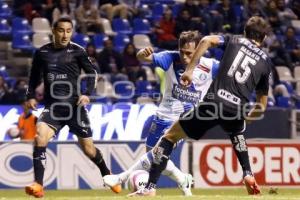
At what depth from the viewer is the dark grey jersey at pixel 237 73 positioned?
994 cm

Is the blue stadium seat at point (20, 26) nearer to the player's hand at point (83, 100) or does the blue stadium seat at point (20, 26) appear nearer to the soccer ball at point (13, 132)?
the soccer ball at point (13, 132)

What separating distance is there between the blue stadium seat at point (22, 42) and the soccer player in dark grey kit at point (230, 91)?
10514mm

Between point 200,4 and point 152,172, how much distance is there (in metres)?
12.6

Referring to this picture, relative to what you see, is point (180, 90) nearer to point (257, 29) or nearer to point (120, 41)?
point (257, 29)

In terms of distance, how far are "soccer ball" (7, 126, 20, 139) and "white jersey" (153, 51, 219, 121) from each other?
5976mm

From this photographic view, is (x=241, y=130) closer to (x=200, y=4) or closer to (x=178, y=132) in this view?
(x=178, y=132)

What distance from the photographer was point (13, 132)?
17281mm

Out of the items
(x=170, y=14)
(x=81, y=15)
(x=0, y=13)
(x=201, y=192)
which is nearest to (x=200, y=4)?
(x=170, y=14)

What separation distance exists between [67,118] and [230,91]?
2.29 metres

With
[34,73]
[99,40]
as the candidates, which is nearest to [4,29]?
[99,40]

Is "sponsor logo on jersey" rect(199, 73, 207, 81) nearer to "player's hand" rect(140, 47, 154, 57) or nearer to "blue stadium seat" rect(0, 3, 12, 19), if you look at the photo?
"player's hand" rect(140, 47, 154, 57)

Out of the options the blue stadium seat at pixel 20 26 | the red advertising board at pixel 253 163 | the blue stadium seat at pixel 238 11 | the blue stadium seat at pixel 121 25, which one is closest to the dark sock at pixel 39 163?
the red advertising board at pixel 253 163

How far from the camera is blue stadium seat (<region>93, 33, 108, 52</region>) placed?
20.7 metres

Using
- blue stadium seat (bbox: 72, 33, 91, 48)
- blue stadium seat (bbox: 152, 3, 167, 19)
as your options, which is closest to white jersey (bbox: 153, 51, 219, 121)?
blue stadium seat (bbox: 72, 33, 91, 48)
